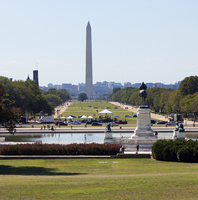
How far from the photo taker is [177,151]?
24.5 m

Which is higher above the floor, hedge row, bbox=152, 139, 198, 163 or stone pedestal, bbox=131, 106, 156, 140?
stone pedestal, bbox=131, 106, 156, 140

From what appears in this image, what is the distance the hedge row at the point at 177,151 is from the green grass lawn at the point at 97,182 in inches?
52.7

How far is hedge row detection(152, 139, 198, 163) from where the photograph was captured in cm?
2409

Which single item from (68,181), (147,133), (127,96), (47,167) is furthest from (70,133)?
(127,96)

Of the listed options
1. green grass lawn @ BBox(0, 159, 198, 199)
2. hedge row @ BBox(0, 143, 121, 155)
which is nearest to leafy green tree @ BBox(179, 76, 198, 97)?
hedge row @ BBox(0, 143, 121, 155)

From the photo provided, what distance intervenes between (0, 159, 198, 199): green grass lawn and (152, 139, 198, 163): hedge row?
4.39ft

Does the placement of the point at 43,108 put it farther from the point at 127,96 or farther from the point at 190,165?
the point at 127,96

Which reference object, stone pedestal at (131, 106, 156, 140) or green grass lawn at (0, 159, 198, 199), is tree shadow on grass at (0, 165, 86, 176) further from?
stone pedestal at (131, 106, 156, 140)

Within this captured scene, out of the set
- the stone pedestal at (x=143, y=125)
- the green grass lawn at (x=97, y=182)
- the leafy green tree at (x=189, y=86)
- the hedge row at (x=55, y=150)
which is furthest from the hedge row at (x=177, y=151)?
the leafy green tree at (x=189, y=86)

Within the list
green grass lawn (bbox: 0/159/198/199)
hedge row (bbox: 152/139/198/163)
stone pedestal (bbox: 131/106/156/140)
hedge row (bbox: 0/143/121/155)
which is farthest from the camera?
stone pedestal (bbox: 131/106/156/140)

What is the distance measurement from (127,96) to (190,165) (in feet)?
553

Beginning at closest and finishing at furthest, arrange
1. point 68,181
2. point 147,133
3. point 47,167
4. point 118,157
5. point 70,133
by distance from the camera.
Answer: point 68,181, point 47,167, point 118,157, point 147,133, point 70,133

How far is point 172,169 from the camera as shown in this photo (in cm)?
2058

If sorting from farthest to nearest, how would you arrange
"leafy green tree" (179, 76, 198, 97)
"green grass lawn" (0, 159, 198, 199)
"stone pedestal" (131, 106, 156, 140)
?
1. "leafy green tree" (179, 76, 198, 97)
2. "stone pedestal" (131, 106, 156, 140)
3. "green grass lawn" (0, 159, 198, 199)
